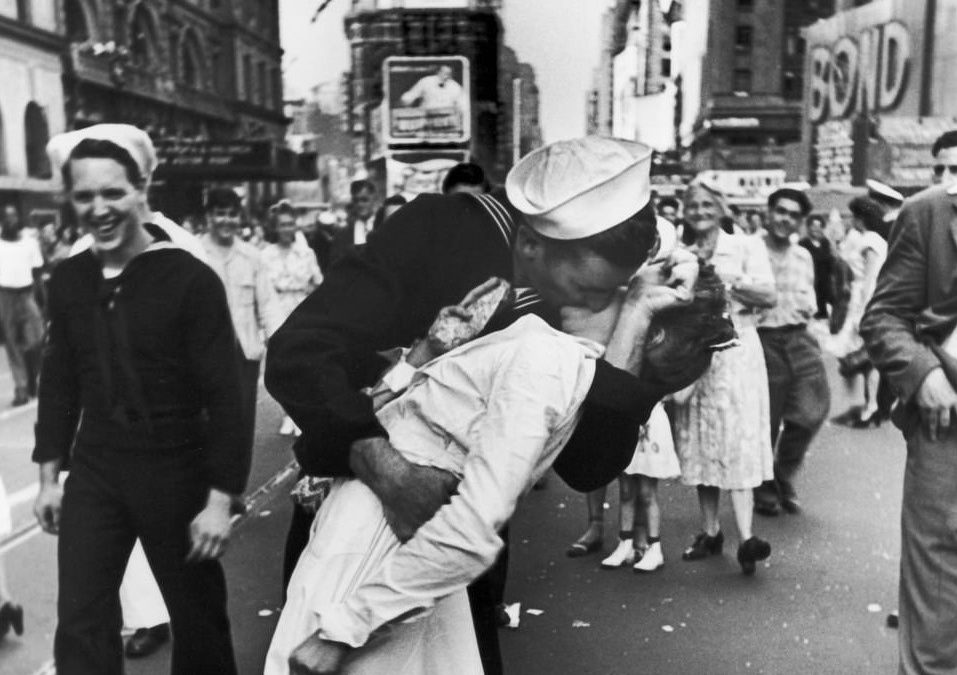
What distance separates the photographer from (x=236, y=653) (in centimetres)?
420

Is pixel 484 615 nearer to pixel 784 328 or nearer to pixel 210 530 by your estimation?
pixel 210 530

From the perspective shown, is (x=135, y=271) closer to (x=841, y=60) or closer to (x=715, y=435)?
(x=715, y=435)

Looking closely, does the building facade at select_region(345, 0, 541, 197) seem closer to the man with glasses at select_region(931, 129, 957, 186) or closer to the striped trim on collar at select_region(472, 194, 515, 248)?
the man with glasses at select_region(931, 129, 957, 186)

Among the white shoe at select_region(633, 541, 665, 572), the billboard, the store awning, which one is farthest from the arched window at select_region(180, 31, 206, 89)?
the billboard

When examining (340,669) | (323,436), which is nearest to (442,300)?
(323,436)

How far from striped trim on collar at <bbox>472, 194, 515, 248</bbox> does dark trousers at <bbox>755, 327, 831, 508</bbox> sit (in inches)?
178

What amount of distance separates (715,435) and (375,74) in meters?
16.3

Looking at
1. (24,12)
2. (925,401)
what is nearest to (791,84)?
(24,12)

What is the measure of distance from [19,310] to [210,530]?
8.87 m

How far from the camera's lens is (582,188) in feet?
5.91

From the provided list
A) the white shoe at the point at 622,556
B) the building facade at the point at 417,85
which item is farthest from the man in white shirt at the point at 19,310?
the white shoe at the point at 622,556

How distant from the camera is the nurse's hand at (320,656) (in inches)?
68.8

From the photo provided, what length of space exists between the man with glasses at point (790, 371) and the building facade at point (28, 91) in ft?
13.7

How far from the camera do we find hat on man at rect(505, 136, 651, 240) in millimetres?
1814
